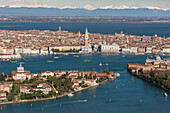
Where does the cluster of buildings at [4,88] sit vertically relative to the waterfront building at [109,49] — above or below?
above

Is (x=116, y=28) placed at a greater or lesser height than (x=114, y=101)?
lesser

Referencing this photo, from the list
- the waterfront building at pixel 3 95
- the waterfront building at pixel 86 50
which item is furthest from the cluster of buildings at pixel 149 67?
the waterfront building at pixel 86 50

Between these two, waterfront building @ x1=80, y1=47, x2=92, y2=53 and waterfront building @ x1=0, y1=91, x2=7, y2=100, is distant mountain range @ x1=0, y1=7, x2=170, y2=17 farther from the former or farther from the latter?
waterfront building @ x1=0, y1=91, x2=7, y2=100

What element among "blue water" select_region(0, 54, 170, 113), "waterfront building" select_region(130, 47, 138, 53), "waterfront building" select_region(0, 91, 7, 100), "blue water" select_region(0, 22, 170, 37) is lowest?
"blue water" select_region(0, 22, 170, 37)

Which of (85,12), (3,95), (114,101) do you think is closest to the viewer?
(114,101)

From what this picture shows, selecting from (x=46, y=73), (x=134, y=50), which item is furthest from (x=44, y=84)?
(x=134, y=50)

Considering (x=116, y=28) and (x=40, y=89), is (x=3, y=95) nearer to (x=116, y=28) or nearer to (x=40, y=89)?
(x=40, y=89)

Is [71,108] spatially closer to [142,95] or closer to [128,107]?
[128,107]

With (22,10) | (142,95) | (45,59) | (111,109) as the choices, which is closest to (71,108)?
(111,109)

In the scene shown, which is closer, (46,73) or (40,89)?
(40,89)

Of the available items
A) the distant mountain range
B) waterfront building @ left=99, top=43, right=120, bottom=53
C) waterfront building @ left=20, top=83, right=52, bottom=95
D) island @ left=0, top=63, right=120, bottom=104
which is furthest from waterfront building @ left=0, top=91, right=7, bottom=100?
the distant mountain range

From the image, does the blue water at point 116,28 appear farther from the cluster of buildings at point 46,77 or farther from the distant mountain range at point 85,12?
the distant mountain range at point 85,12
